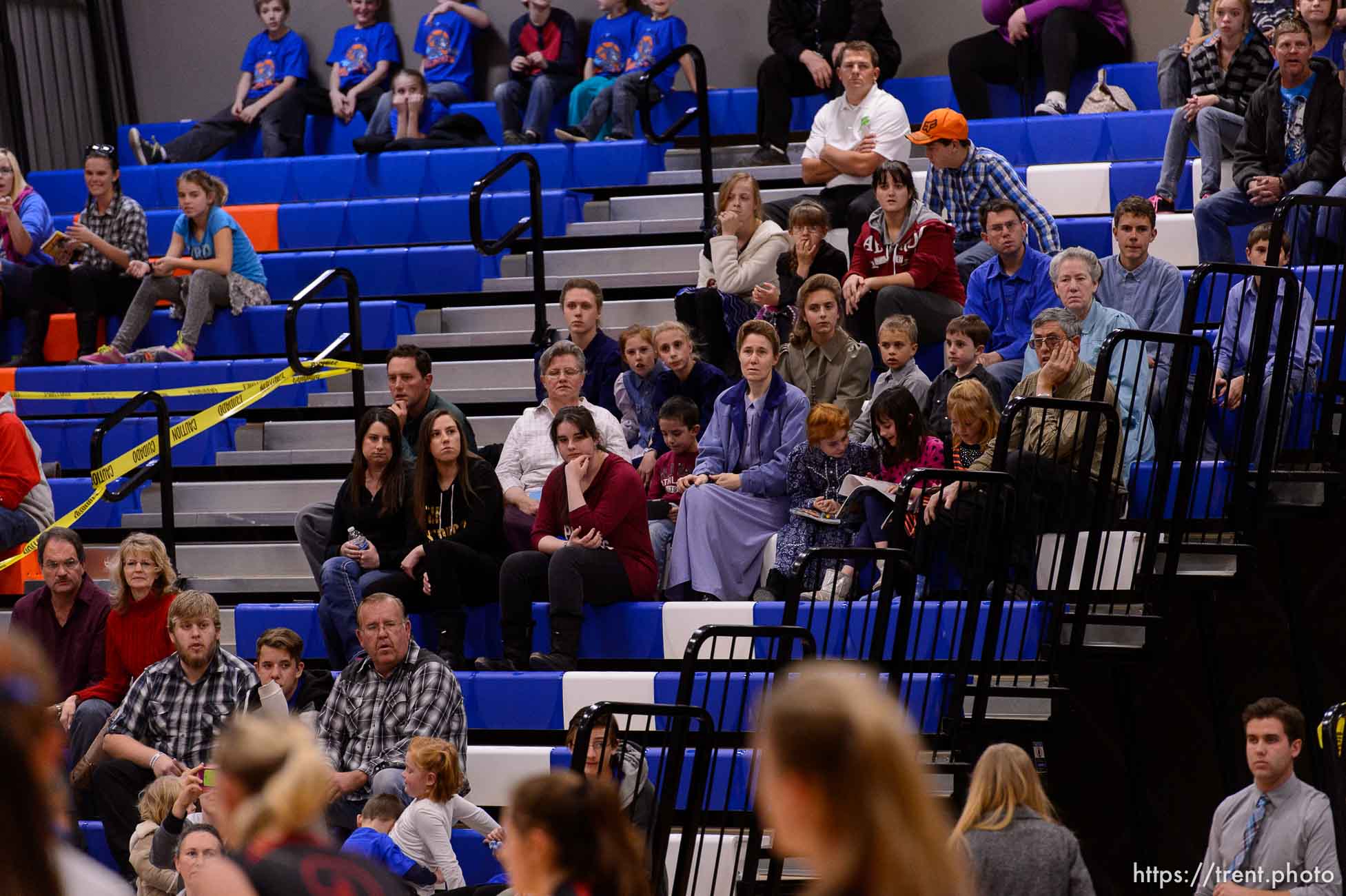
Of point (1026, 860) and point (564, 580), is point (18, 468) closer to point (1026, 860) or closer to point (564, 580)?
point (564, 580)

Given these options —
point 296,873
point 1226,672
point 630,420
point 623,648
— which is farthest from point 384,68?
point 296,873

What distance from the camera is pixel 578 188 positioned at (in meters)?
10.0

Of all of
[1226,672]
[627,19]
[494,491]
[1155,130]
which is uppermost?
[627,19]

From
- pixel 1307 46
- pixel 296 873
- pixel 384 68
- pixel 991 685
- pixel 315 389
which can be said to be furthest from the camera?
pixel 384 68

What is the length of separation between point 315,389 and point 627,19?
3.27 m

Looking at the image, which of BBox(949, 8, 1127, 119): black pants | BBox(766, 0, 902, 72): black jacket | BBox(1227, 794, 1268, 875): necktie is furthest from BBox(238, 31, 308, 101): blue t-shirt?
BBox(1227, 794, 1268, 875): necktie

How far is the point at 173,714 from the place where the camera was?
6.57 m

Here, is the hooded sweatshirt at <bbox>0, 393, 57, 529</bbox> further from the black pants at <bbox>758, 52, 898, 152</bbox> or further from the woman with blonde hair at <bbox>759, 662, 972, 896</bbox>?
the woman with blonde hair at <bbox>759, 662, 972, 896</bbox>

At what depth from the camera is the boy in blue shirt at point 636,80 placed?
10.4 m

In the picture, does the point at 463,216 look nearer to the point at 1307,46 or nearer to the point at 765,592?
the point at 765,592

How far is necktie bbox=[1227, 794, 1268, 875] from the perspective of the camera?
541cm

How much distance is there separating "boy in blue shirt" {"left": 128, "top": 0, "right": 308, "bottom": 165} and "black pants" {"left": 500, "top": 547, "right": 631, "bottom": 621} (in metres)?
5.76

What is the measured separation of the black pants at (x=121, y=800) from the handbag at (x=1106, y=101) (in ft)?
19.9

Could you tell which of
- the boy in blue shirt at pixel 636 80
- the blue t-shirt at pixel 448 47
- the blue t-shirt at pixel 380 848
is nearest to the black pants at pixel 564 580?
the blue t-shirt at pixel 380 848
